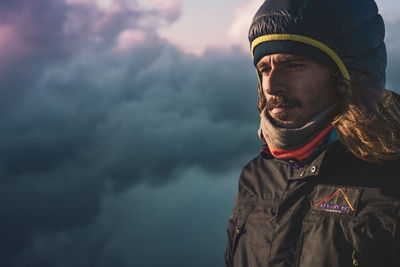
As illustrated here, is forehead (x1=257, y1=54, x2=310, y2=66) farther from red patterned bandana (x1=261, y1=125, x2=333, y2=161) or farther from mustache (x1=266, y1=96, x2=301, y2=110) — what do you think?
red patterned bandana (x1=261, y1=125, x2=333, y2=161)

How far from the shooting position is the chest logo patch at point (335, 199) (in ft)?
10.8

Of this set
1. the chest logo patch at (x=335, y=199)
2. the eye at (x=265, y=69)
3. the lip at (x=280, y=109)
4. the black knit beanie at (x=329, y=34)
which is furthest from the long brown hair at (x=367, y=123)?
the eye at (x=265, y=69)

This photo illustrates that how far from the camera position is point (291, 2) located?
12.1 feet

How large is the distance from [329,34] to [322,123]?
857 mm

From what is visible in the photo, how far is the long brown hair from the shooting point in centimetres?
342

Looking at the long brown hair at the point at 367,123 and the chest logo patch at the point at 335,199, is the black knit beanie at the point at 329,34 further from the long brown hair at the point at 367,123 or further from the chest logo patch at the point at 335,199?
the chest logo patch at the point at 335,199

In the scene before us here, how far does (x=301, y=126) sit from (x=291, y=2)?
1220 mm

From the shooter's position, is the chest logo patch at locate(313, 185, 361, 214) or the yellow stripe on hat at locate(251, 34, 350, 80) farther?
the yellow stripe on hat at locate(251, 34, 350, 80)

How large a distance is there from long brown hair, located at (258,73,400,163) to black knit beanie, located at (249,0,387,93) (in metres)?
0.11

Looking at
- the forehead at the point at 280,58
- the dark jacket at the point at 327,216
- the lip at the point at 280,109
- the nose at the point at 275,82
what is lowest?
the dark jacket at the point at 327,216

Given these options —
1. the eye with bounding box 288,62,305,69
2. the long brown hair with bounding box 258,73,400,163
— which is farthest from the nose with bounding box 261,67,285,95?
the long brown hair with bounding box 258,73,400,163

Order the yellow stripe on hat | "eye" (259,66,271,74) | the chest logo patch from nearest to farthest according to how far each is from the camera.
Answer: the chest logo patch → the yellow stripe on hat → "eye" (259,66,271,74)

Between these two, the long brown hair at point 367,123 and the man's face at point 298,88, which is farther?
the man's face at point 298,88

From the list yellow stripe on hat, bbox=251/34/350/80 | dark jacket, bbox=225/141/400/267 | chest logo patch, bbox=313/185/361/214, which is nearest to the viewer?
dark jacket, bbox=225/141/400/267
